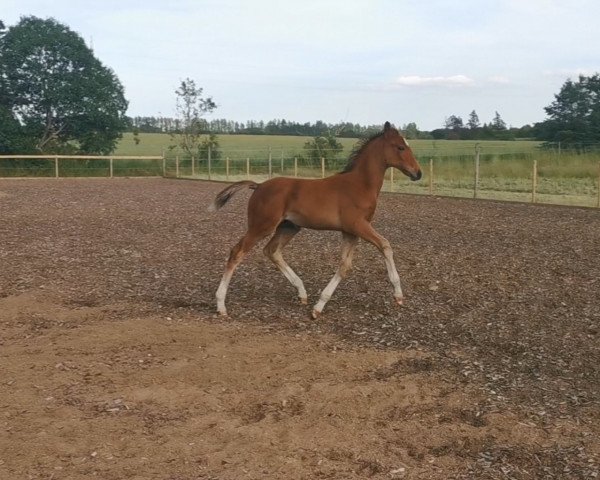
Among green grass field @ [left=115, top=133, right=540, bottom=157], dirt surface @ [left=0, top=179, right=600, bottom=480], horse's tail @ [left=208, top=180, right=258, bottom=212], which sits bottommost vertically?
dirt surface @ [left=0, top=179, right=600, bottom=480]

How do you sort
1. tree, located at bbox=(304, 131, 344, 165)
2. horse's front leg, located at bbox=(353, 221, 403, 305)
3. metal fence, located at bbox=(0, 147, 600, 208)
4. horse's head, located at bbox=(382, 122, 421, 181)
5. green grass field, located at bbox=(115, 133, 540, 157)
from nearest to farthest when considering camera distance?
1. horse's front leg, located at bbox=(353, 221, 403, 305)
2. horse's head, located at bbox=(382, 122, 421, 181)
3. metal fence, located at bbox=(0, 147, 600, 208)
4. green grass field, located at bbox=(115, 133, 540, 157)
5. tree, located at bbox=(304, 131, 344, 165)

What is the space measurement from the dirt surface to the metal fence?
14.7 meters

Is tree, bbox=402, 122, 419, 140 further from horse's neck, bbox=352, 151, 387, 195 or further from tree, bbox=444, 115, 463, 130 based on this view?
tree, bbox=444, 115, 463, 130

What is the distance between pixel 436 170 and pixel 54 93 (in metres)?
Answer: 27.2

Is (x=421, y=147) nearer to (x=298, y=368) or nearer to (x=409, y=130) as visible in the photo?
(x=409, y=130)

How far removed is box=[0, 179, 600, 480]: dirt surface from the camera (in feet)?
13.4

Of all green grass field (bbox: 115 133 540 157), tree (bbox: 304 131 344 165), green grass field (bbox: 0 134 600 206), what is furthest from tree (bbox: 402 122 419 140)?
tree (bbox: 304 131 344 165)

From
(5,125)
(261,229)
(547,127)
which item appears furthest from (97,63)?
(261,229)

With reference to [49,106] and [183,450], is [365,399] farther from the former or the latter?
[49,106]

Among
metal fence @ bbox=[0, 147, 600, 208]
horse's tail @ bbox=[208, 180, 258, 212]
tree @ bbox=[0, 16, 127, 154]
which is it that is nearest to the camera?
horse's tail @ bbox=[208, 180, 258, 212]

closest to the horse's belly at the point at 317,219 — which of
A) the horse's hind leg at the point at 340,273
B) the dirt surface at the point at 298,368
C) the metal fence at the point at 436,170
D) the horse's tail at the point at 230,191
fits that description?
the horse's hind leg at the point at 340,273

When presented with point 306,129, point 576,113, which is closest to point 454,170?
point 576,113

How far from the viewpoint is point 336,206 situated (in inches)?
290

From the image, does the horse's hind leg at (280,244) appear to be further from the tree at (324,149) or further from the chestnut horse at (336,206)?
the tree at (324,149)
